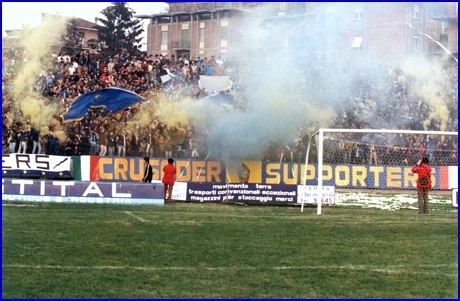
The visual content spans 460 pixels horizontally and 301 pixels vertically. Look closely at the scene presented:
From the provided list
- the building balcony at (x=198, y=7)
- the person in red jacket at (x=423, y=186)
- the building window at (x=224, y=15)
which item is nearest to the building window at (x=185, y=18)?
the building balcony at (x=198, y=7)

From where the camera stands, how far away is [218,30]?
26016 mm

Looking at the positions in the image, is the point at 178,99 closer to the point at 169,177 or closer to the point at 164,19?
the point at 164,19

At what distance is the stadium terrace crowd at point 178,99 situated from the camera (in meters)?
25.3

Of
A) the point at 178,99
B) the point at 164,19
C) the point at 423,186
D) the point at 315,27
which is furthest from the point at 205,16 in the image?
the point at 423,186

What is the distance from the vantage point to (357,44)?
25578 mm

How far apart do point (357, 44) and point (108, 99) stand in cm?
898

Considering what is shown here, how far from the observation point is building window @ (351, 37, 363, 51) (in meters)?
25.1

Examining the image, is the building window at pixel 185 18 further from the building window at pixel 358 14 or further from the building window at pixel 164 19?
the building window at pixel 358 14

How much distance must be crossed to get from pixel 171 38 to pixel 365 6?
7.67 meters

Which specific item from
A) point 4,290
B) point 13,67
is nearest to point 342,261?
point 4,290

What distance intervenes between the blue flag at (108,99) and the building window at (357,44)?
25.6 feet

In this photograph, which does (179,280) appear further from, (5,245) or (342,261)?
(5,245)

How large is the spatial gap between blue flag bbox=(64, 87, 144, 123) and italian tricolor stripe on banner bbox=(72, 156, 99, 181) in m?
2.40

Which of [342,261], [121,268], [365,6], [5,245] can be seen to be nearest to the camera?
[121,268]
